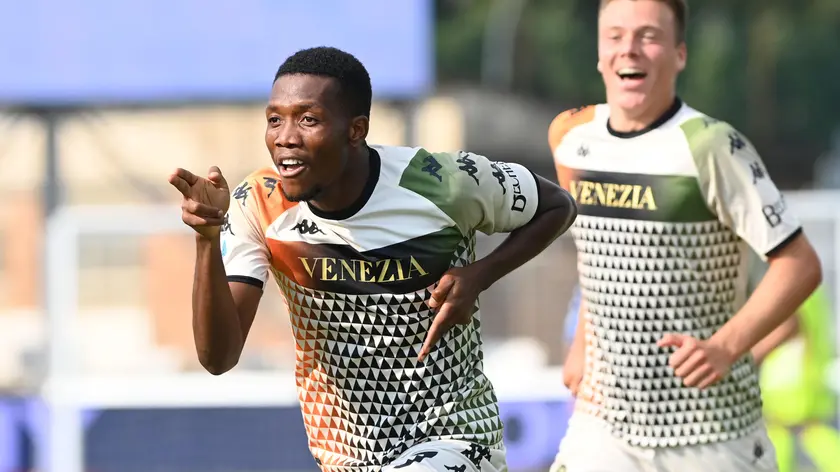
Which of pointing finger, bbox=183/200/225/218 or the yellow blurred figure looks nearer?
pointing finger, bbox=183/200/225/218

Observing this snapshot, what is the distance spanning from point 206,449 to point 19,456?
4.38 feet

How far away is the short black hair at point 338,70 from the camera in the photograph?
4.37 meters

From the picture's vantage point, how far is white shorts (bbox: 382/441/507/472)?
4367 mm

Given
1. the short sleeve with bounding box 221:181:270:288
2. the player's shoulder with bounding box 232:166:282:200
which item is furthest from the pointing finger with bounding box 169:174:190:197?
the player's shoulder with bounding box 232:166:282:200

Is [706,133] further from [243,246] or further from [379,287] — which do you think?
[243,246]

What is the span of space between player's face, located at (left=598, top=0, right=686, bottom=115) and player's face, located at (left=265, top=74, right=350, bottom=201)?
1.52 metres

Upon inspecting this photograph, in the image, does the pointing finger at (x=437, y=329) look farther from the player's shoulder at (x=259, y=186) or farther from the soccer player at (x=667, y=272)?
the soccer player at (x=667, y=272)

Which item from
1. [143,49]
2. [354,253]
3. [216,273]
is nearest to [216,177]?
[216,273]

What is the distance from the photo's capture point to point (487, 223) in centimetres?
475

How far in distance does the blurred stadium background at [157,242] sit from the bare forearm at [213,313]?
645 cm

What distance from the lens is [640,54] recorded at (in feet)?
18.1

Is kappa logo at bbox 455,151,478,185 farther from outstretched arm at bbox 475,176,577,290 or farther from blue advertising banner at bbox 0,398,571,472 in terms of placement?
blue advertising banner at bbox 0,398,571,472

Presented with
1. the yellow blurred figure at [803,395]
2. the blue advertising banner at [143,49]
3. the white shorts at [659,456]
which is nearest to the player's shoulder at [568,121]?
the white shorts at [659,456]

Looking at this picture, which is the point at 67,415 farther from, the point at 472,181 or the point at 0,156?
the point at 0,156
